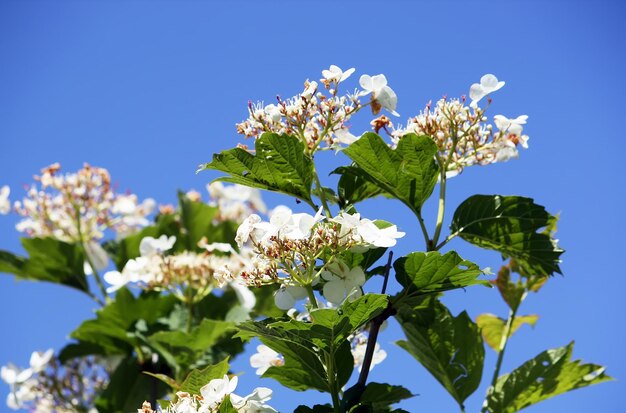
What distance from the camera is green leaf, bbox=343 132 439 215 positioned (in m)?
1.98

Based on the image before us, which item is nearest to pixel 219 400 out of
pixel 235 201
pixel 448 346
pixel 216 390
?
pixel 216 390

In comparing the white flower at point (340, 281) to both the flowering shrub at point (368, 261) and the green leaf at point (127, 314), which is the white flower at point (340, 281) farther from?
the green leaf at point (127, 314)

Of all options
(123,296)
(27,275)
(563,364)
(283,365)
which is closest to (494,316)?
(563,364)

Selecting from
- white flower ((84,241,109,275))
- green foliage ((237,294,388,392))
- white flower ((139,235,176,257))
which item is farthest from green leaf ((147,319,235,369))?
green foliage ((237,294,388,392))

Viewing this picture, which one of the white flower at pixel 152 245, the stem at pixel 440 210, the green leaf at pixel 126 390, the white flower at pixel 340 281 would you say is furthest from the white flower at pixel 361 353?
the green leaf at pixel 126 390

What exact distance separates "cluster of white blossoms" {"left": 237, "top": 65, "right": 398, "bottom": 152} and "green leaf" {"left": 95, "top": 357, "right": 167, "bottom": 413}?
2.06 metres

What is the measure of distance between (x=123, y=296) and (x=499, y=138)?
2083mm

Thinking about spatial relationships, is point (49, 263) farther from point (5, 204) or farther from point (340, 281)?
point (340, 281)

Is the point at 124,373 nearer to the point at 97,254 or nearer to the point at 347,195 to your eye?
the point at 97,254

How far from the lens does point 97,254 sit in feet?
13.5

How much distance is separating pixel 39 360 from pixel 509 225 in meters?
2.80

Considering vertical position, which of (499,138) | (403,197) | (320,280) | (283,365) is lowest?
(283,365)

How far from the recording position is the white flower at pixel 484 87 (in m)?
2.05

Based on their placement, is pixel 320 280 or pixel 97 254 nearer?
pixel 320 280
